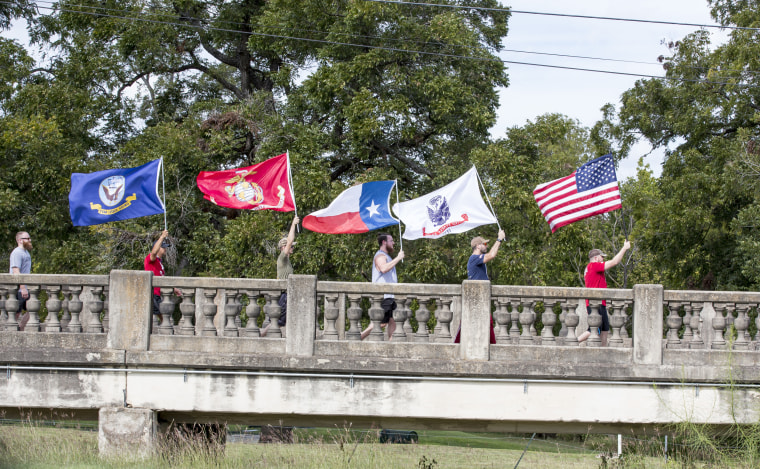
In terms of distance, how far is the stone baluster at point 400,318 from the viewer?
9.67 m

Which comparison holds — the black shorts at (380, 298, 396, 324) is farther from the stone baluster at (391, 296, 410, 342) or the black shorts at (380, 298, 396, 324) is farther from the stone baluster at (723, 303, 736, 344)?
the stone baluster at (723, 303, 736, 344)

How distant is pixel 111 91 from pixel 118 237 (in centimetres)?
497

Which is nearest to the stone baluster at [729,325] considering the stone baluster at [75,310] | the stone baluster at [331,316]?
the stone baluster at [331,316]

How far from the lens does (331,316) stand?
9688mm

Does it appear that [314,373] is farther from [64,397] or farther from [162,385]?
[64,397]

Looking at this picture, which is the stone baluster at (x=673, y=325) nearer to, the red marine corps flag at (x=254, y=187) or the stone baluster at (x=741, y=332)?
the stone baluster at (x=741, y=332)

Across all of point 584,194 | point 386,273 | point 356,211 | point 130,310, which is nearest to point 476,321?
point 386,273

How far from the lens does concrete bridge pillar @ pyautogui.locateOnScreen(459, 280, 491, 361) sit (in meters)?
9.48

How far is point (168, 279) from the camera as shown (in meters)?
9.82

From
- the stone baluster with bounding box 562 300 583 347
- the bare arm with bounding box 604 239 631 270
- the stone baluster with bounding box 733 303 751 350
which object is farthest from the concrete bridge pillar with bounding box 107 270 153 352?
the stone baluster with bounding box 733 303 751 350

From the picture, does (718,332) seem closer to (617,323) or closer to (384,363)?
(617,323)

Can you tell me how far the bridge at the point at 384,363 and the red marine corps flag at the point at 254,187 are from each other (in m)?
2.00

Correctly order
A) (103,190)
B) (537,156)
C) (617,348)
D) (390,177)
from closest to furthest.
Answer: (617,348) → (103,190) → (390,177) → (537,156)

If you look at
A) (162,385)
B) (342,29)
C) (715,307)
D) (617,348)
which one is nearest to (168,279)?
(162,385)
